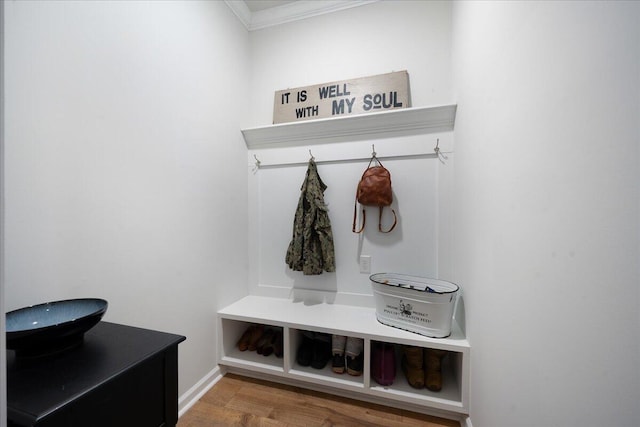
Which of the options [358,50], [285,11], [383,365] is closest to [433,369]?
[383,365]

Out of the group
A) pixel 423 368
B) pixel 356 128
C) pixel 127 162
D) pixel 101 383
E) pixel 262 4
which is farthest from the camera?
pixel 262 4

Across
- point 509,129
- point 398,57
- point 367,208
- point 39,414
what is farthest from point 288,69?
point 39,414

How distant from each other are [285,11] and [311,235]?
5.69 feet

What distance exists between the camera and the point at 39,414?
428 mm

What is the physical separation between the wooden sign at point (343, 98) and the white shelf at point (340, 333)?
1380 mm

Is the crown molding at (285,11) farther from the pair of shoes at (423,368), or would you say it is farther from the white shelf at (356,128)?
the pair of shoes at (423,368)

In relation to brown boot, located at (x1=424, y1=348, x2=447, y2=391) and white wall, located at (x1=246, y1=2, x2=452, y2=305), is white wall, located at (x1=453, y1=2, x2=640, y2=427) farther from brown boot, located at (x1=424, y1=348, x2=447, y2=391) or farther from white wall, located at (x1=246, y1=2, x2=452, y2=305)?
white wall, located at (x1=246, y1=2, x2=452, y2=305)

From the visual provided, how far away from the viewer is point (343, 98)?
1.78 m

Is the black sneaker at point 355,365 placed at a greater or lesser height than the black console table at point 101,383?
lesser

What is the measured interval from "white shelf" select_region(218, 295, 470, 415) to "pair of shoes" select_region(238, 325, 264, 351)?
4cm

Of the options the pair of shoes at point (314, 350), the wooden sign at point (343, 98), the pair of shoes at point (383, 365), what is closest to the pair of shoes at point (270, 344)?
the pair of shoes at point (314, 350)

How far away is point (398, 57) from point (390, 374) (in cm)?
203

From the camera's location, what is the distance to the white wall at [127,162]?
79cm

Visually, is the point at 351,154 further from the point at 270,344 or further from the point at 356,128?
the point at 270,344
